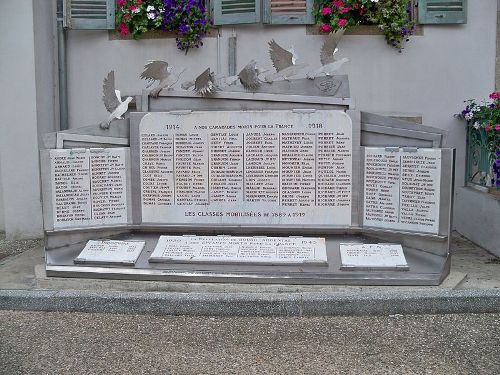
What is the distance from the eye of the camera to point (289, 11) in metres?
7.02

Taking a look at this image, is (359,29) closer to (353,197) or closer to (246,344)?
(353,197)

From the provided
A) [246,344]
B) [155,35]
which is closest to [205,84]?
[246,344]

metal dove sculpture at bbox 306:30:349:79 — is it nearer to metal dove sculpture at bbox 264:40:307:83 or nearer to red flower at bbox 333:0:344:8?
metal dove sculpture at bbox 264:40:307:83

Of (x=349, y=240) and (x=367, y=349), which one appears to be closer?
(x=367, y=349)

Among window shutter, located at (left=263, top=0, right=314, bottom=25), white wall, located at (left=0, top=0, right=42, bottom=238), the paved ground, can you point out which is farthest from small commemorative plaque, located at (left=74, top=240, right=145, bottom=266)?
window shutter, located at (left=263, top=0, right=314, bottom=25)

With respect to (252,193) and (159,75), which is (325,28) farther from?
(252,193)

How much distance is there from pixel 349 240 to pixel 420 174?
828mm

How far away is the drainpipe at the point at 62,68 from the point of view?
7375 millimetres

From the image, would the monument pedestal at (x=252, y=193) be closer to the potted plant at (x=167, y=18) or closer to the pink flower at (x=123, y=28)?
the potted plant at (x=167, y=18)

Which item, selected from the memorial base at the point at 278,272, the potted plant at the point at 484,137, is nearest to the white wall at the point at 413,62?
the potted plant at the point at 484,137

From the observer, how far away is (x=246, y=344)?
3.92m

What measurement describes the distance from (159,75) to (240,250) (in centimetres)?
173

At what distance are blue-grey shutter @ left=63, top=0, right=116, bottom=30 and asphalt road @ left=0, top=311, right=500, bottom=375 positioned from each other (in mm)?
4068

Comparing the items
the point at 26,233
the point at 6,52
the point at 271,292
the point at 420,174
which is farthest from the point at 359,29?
the point at 26,233
